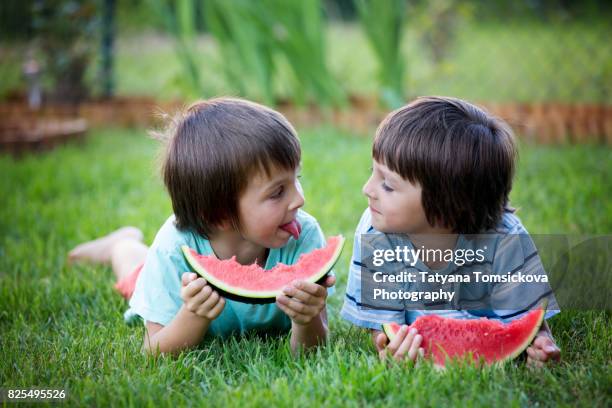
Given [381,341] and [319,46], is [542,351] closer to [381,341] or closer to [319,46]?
[381,341]

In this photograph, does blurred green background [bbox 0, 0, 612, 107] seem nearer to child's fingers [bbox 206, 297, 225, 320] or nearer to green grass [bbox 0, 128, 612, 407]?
green grass [bbox 0, 128, 612, 407]

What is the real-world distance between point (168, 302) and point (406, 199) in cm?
109

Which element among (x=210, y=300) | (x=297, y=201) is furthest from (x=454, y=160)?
(x=210, y=300)

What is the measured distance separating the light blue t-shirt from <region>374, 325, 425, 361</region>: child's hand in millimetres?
606

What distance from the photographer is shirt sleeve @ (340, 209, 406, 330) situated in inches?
118

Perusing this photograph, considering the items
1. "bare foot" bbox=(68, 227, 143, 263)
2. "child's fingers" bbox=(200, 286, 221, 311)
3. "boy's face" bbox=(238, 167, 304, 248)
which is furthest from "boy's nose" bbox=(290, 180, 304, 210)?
"bare foot" bbox=(68, 227, 143, 263)

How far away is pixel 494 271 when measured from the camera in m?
3.00

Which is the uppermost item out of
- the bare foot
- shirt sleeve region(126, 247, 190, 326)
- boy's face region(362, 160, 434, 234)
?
boy's face region(362, 160, 434, 234)

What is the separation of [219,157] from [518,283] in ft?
4.33

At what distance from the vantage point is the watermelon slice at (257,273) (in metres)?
2.77

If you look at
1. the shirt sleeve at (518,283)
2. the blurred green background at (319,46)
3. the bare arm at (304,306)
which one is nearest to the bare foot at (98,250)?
the bare arm at (304,306)

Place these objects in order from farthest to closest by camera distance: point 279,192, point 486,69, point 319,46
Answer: point 486,69 → point 319,46 → point 279,192

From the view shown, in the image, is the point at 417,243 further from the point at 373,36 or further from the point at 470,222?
the point at 373,36

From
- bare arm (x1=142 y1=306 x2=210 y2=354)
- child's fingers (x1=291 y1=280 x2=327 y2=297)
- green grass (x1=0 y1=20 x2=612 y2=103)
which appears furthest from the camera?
green grass (x1=0 y1=20 x2=612 y2=103)
